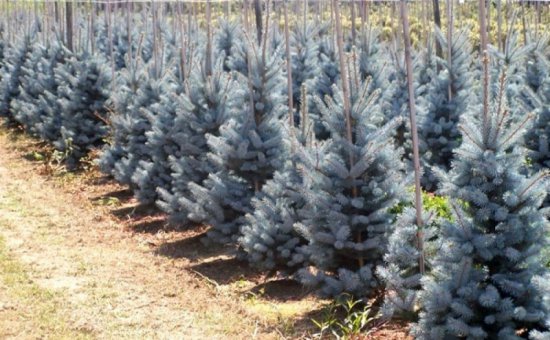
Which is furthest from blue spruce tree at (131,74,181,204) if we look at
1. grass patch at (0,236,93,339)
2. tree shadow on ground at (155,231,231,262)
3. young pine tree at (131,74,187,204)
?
grass patch at (0,236,93,339)

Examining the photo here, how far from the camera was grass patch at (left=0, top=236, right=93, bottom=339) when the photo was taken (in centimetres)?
682

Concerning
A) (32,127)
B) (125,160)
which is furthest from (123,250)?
(32,127)

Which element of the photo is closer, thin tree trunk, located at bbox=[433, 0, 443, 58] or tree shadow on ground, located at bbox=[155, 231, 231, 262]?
tree shadow on ground, located at bbox=[155, 231, 231, 262]

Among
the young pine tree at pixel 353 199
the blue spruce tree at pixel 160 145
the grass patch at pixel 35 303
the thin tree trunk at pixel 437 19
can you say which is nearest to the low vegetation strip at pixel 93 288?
the grass patch at pixel 35 303

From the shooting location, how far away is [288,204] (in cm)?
764

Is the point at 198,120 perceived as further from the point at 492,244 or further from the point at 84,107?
the point at 492,244

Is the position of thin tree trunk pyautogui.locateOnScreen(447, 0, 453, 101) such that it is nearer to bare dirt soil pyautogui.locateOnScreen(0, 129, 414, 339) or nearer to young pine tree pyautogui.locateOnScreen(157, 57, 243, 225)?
young pine tree pyautogui.locateOnScreen(157, 57, 243, 225)

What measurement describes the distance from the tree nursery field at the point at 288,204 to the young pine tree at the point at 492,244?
0.04 ft

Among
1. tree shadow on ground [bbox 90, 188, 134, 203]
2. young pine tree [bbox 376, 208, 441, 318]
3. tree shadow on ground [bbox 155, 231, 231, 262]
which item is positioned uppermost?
young pine tree [bbox 376, 208, 441, 318]

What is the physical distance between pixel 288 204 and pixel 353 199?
117cm

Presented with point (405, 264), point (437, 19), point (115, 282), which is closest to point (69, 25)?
point (437, 19)

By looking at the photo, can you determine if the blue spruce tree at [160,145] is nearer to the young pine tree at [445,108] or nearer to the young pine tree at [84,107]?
the young pine tree at [84,107]

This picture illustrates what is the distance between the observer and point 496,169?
5152 millimetres

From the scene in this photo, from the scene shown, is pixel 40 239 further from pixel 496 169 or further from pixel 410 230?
pixel 496 169
